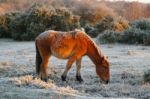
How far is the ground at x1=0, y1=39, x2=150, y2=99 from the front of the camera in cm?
1113

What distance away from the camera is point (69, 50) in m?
14.8

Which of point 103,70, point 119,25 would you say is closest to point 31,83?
point 103,70

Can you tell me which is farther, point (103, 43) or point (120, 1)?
point (120, 1)

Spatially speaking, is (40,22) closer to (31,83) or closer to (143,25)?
(143,25)

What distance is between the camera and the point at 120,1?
3073 inches

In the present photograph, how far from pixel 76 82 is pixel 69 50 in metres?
1.04

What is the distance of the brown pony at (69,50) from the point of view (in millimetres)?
14789

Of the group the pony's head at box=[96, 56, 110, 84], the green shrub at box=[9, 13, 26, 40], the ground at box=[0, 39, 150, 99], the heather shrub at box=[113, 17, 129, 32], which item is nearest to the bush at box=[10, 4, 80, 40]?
the green shrub at box=[9, 13, 26, 40]

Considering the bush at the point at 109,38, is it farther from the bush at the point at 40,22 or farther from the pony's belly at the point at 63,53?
the pony's belly at the point at 63,53

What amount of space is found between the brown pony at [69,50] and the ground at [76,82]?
42 cm

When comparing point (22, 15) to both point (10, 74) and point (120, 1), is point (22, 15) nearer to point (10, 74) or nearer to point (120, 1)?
point (10, 74)

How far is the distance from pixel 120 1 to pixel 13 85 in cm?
6732

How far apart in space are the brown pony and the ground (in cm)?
42

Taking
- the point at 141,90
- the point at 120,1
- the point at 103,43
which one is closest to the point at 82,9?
the point at 103,43
